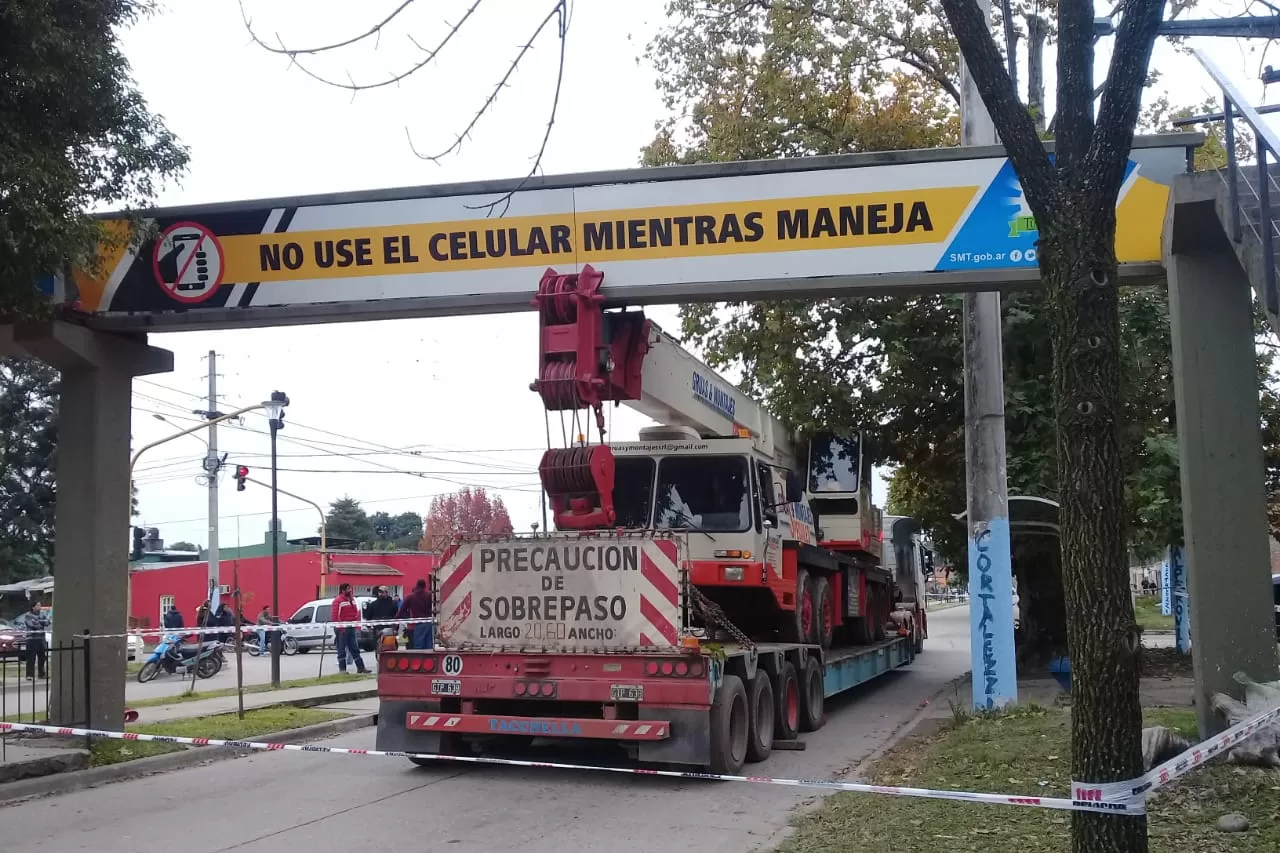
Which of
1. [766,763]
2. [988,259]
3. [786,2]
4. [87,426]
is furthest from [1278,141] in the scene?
[786,2]

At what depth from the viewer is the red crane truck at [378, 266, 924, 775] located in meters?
9.47

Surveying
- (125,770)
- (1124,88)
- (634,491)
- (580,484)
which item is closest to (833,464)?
(634,491)

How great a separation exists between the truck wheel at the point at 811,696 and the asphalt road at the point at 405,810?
1.15 m

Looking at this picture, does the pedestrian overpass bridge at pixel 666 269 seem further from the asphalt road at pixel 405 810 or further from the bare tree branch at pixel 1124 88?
the bare tree branch at pixel 1124 88

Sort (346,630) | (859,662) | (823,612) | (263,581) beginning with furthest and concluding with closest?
1. (263,581)
2. (346,630)
3. (859,662)
4. (823,612)

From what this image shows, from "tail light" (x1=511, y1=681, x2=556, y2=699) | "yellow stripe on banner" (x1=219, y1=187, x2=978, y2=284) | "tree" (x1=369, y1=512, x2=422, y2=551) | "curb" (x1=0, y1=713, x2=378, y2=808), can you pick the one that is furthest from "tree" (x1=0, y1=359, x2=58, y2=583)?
"tree" (x1=369, y1=512, x2=422, y2=551)

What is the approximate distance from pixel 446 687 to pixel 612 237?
167 inches

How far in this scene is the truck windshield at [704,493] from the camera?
12484 mm

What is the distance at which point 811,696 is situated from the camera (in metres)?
13.2

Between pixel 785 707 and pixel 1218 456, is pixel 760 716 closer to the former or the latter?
pixel 785 707

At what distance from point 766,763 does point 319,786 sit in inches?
156

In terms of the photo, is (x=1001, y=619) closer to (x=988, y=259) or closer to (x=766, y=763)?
(x=766, y=763)

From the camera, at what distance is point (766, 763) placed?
10.9 metres

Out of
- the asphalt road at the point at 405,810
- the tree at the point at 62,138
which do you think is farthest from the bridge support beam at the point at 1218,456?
the tree at the point at 62,138
